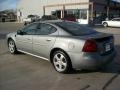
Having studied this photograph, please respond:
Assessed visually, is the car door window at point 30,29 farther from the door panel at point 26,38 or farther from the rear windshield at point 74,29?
the rear windshield at point 74,29

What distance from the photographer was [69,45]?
6.09m

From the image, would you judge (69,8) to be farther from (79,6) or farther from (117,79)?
(117,79)

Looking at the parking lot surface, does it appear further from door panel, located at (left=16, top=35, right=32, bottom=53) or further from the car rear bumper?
door panel, located at (left=16, top=35, right=32, bottom=53)

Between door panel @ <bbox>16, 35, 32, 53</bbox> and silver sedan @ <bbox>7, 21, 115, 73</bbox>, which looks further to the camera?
door panel @ <bbox>16, 35, 32, 53</bbox>

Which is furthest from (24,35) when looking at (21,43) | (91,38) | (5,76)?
(91,38)

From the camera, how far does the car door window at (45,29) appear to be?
6.84 m

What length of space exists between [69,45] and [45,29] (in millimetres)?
1324

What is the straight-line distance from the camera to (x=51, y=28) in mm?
6883

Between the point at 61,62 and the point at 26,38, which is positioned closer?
the point at 61,62

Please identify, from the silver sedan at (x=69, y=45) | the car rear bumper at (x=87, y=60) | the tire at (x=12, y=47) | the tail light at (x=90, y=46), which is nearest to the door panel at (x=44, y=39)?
the silver sedan at (x=69, y=45)

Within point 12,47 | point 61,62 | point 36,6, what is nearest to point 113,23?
point 12,47

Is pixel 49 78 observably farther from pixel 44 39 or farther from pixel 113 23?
pixel 113 23

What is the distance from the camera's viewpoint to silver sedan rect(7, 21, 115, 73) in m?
5.88

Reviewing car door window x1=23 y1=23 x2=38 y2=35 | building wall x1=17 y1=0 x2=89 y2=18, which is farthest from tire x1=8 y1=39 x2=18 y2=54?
building wall x1=17 y1=0 x2=89 y2=18
